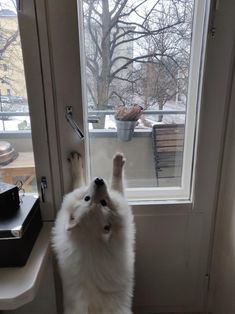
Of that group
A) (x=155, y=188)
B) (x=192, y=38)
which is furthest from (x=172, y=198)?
(x=192, y=38)

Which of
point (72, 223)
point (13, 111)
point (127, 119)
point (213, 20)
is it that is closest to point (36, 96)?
point (13, 111)

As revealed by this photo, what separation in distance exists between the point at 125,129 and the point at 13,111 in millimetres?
462

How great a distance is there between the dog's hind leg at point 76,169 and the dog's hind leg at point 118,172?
139 mm

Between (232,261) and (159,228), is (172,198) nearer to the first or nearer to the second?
(159,228)

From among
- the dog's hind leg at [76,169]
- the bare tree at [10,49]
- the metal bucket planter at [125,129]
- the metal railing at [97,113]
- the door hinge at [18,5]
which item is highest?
the door hinge at [18,5]

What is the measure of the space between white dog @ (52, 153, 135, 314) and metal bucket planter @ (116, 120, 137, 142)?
0.89 feet

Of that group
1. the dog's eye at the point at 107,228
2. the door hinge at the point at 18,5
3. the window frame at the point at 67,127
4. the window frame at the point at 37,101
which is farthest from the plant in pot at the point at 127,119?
the door hinge at the point at 18,5

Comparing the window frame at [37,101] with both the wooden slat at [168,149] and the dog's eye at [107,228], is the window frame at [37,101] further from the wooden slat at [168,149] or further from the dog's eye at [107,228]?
the wooden slat at [168,149]

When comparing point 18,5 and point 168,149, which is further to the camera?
point 168,149

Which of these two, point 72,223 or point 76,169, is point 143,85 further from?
point 72,223

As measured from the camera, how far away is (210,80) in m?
1.04

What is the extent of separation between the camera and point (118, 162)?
1.13m

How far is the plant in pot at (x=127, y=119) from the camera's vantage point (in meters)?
1.12

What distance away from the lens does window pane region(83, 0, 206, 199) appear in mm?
1011
